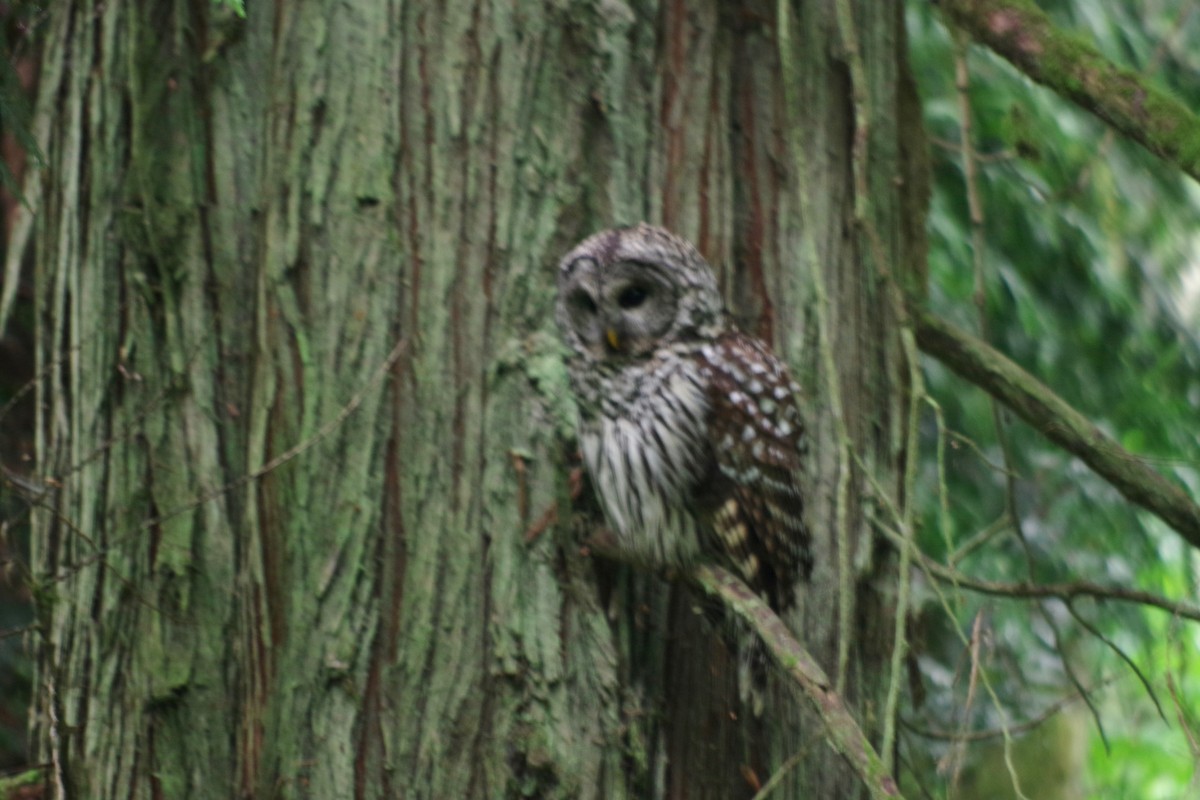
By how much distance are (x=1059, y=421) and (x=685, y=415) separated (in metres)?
0.81

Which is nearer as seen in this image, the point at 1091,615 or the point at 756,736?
the point at 756,736

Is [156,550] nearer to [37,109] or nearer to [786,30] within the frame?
[37,109]

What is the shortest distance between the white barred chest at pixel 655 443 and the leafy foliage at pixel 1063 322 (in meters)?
1.56

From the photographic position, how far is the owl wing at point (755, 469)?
2.94 m

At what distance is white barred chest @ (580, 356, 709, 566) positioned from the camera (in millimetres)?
2920

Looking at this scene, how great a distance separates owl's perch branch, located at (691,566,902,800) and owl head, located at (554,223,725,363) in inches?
27.6

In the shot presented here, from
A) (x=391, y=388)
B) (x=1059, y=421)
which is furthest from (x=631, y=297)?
(x=1059, y=421)

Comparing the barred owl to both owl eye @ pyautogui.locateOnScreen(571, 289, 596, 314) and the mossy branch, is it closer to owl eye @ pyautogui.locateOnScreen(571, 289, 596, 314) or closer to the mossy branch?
owl eye @ pyautogui.locateOnScreen(571, 289, 596, 314)

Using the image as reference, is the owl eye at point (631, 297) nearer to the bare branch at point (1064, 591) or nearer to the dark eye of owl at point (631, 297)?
the dark eye of owl at point (631, 297)

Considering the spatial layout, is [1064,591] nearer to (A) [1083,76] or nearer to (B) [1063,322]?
(A) [1083,76]

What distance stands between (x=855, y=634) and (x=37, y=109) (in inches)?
89.3

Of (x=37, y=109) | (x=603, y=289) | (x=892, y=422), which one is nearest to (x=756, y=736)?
(x=892, y=422)

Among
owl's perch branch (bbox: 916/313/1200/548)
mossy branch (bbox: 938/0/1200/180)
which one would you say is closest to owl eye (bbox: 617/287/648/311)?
owl's perch branch (bbox: 916/313/1200/548)

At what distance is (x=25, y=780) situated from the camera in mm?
2836
